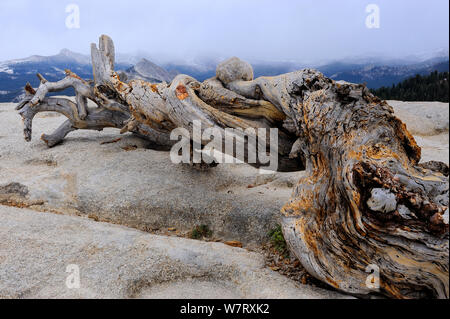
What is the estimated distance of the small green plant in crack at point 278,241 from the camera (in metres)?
5.62

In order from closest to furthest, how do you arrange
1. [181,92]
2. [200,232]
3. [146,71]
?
[200,232]
[181,92]
[146,71]

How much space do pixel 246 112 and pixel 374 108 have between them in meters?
2.91

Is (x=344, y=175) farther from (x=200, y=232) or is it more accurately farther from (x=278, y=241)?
(x=200, y=232)

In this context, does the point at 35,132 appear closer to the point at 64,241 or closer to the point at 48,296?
the point at 64,241

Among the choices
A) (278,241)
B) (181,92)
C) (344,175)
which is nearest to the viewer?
(344,175)

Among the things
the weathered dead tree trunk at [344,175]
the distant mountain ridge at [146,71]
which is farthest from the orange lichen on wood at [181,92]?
the distant mountain ridge at [146,71]

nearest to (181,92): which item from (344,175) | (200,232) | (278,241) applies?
(200,232)

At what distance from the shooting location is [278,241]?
19.5ft

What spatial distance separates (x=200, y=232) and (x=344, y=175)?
372 centimetres

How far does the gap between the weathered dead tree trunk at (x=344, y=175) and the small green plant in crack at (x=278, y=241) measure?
87cm

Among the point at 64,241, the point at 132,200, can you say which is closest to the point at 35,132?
the point at 132,200

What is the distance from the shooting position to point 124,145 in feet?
35.7

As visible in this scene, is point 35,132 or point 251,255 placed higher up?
point 35,132

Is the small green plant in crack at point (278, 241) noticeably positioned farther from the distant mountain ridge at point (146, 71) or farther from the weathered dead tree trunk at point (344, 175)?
the distant mountain ridge at point (146, 71)
